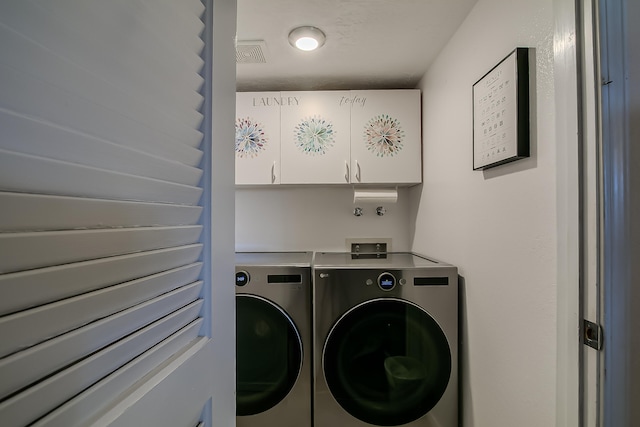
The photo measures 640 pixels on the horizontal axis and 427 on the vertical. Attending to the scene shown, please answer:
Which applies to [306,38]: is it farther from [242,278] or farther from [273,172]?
[242,278]

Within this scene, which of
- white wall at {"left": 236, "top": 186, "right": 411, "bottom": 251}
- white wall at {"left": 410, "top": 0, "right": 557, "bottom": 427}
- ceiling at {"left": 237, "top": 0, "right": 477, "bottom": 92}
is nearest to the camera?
white wall at {"left": 410, "top": 0, "right": 557, "bottom": 427}

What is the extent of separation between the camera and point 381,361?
1.43 meters

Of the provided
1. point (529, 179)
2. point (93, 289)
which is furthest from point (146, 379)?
point (529, 179)

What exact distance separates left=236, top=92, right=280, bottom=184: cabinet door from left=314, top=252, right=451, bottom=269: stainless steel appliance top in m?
0.63

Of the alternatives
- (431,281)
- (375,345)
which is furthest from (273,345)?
(431,281)

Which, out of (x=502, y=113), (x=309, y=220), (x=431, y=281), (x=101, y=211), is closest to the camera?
(x=101, y=211)

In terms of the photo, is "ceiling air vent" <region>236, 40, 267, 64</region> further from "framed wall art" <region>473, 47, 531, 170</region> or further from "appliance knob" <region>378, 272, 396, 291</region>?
"appliance knob" <region>378, 272, 396, 291</region>

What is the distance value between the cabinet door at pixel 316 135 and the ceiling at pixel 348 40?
14 cm

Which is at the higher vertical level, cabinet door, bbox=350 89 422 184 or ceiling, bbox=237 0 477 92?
ceiling, bbox=237 0 477 92

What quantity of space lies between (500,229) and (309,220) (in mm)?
1337

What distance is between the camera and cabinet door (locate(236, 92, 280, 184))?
1.83 m

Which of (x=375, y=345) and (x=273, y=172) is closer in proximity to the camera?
(x=375, y=345)

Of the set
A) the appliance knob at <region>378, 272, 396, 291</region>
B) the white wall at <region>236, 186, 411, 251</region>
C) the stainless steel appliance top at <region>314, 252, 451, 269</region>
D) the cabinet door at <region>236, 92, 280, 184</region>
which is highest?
the cabinet door at <region>236, 92, 280, 184</region>

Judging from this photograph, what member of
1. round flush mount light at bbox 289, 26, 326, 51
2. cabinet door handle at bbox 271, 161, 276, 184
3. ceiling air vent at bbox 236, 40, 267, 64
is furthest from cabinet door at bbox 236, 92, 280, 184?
round flush mount light at bbox 289, 26, 326, 51
